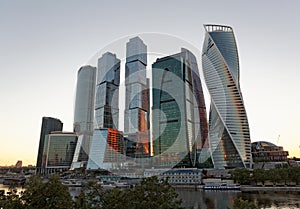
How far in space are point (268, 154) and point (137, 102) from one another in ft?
174

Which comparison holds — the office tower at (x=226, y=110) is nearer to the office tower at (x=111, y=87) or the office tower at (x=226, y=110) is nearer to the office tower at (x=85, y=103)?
the office tower at (x=111, y=87)

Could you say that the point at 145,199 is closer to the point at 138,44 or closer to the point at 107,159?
the point at 138,44

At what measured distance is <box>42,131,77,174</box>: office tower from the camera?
110m

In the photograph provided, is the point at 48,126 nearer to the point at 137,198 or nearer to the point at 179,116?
the point at 179,116

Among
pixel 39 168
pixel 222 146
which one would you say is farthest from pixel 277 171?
pixel 39 168

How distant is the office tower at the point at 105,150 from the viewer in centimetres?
8269

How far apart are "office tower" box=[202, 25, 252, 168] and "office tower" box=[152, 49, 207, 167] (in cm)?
746

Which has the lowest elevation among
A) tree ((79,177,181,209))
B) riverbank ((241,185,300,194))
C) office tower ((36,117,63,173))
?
riverbank ((241,185,300,194))

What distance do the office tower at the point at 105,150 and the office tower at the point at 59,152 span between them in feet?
90.9

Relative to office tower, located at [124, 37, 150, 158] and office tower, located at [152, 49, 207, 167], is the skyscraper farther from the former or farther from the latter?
office tower, located at [152, 49, 207, 167]

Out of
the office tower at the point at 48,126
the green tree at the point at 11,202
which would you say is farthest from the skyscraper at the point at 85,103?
the green tree at the point at 11,202

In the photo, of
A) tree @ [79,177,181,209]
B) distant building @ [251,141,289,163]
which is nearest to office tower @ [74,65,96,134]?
distant building @ [251,141,289,163]

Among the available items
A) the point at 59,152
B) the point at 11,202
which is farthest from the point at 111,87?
the point at 59,152

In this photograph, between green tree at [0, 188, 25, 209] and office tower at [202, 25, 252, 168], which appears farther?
office tower at [202, 25, 252, 168]
